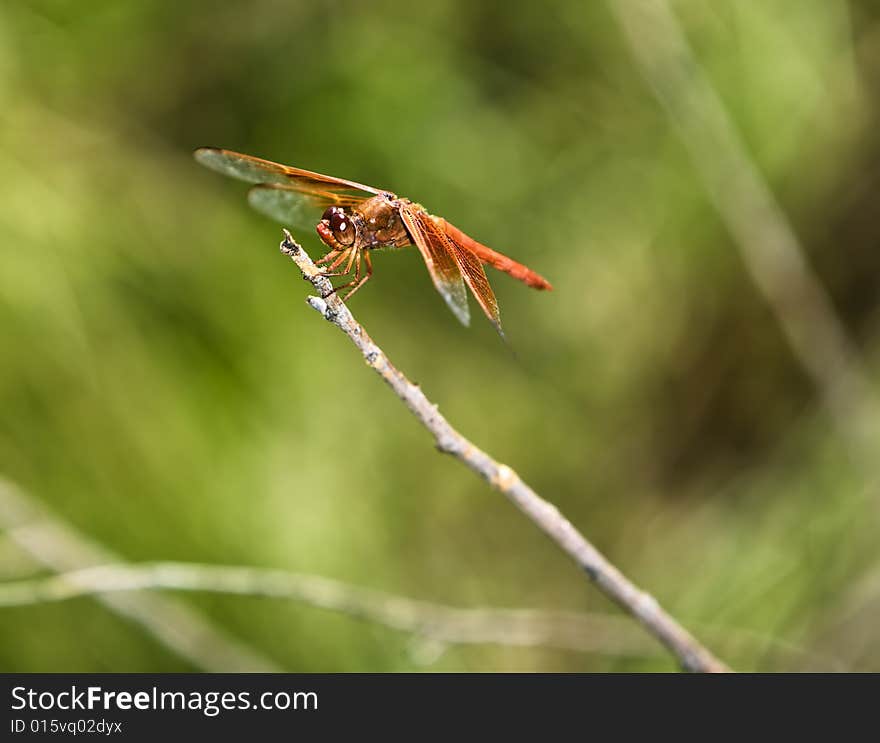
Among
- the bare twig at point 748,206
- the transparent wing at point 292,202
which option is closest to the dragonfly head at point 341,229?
the transparent wing at point 292,202

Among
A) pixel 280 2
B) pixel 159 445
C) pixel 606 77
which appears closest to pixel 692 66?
pixel 606 77

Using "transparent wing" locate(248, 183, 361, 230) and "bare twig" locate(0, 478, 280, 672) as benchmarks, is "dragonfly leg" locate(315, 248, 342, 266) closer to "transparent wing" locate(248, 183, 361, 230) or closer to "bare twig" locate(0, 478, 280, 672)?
"transparent wing" locate(248, 183, 361, 230)

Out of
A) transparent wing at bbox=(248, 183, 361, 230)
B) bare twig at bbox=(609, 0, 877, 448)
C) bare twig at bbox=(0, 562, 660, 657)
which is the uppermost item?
bare twig at bbox=(609, 0, 877, 448)

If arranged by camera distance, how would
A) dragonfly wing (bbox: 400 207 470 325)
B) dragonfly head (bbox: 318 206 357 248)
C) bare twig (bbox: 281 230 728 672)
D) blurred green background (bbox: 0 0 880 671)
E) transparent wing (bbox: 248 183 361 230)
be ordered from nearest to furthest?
bare twig (bbox: 281 230 728 672), dragonfly wing (bbox: 400 207 470 325), dragonfly head (bbox: 318 206 357 248), transparent wing (bbox: 248 183 361 230), blurred green background (bbox: 0 0 880 671)

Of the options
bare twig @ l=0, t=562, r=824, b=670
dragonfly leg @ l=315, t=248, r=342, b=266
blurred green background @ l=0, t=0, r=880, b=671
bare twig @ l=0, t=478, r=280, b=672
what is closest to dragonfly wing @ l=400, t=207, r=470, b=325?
dragonfly leg @ l=315, t=248, r=342, b=266

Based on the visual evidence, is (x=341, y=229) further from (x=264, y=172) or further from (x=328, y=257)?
(x=264, y=172)

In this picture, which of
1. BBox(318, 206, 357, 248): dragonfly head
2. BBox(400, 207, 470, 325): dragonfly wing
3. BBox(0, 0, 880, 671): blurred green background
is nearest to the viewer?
BBox(400, 207, 470, 325): dragonfly wing
